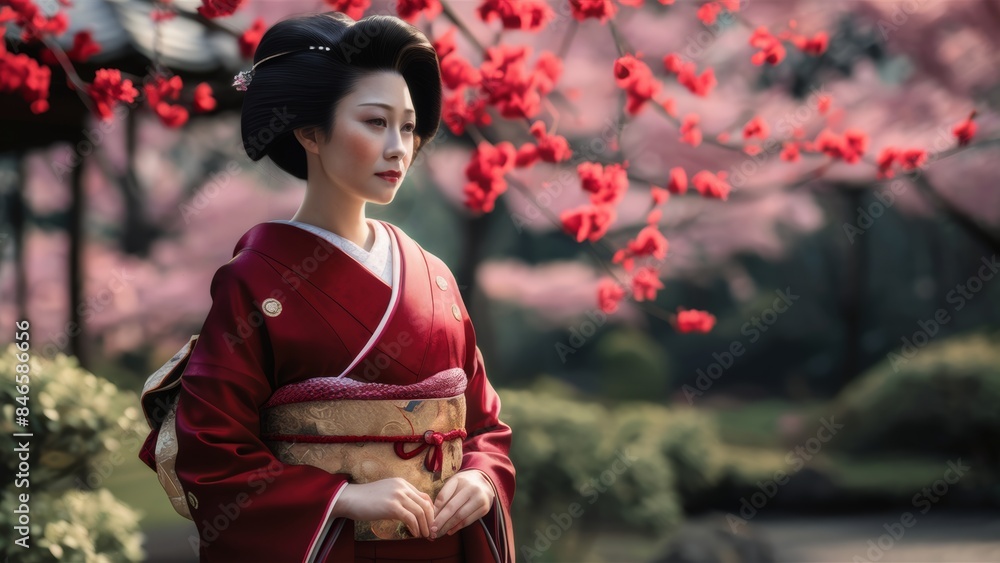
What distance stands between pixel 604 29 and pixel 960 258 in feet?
12.2

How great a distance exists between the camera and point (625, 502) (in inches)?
226

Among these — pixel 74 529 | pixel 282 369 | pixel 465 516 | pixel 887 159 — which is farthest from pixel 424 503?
pixel 887 159

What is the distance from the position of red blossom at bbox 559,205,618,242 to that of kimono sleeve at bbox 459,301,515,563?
99 cm

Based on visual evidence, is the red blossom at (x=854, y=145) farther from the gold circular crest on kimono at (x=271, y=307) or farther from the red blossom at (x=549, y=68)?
the gold circular crest on kimono at (x=271, y=307)

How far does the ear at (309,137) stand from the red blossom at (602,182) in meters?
1.37

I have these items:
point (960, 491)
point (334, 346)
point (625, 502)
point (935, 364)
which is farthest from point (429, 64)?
point (960, 491)

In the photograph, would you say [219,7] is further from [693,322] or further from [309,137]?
[693,322]

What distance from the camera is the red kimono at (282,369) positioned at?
1.98 meters

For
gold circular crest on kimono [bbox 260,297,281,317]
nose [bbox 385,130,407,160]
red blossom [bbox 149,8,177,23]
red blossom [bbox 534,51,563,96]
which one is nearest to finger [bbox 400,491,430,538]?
gold circular crest on kimono [bbox 260,297,281,317]

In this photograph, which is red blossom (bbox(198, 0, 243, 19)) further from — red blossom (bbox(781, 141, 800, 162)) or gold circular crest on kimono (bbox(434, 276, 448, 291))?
red blossom (bbox(781, 141, 800, 162))

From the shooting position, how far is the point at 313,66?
7.00ft

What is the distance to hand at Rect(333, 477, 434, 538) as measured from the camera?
6.54 feet

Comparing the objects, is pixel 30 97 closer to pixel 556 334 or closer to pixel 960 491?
pixel 556 334

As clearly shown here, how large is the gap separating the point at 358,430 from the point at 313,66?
818mm
